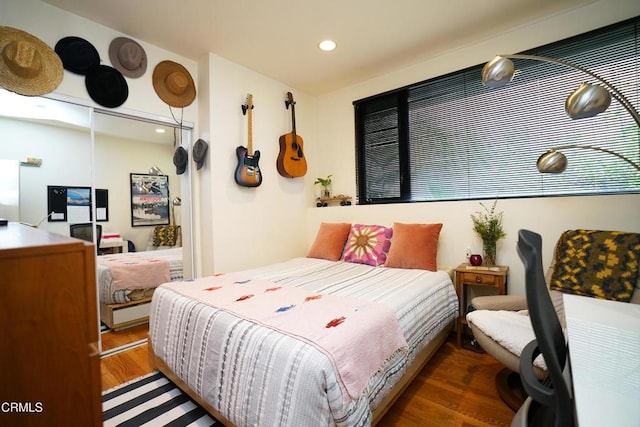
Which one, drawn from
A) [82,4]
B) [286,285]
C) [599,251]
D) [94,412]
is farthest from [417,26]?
[94,412]

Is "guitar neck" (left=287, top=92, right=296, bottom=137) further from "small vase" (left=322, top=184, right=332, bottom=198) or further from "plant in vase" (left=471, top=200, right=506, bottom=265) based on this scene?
"plant in vase" (left=471, top=200, right=506, bottom=265)

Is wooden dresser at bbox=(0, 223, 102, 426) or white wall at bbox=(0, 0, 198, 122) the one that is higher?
white wall at bbox=(0, 0, 198, 122)

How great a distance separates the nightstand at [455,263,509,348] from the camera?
84.8 inches

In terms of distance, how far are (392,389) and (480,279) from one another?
1.25 metres

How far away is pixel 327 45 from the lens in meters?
2.56

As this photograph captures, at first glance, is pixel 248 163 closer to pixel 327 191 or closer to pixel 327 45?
pixel 327 191

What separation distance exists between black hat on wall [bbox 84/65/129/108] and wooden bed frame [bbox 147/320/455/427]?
1.96 metres

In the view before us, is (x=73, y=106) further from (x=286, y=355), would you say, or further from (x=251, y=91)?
(x=286, y=355)

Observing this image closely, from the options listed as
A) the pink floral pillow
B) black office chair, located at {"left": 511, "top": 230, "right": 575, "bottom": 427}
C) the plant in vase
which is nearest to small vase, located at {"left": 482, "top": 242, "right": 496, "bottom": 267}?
the plant in vase

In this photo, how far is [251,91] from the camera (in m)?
3.02

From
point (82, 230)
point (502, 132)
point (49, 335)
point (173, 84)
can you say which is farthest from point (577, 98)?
point (82, 230)

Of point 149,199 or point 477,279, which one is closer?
point 477,279

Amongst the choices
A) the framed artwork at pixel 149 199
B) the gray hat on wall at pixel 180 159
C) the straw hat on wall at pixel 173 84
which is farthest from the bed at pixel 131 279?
the straw hat on wall at pixel 173 84

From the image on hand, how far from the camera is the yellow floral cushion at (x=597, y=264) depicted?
1.70 metres
